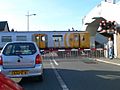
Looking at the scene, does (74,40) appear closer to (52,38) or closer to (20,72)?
(52,38)

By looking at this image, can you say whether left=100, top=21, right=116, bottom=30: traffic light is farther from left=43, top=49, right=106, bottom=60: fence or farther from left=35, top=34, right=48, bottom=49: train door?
left=35, top=34, right=48, bottom=49: train door

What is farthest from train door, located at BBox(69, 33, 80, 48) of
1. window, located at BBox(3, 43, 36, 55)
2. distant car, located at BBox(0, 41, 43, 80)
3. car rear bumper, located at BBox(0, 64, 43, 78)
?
car rear bumper, located at BBox(0, 64, 43, 78)

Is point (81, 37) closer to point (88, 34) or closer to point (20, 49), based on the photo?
point (88, 34)

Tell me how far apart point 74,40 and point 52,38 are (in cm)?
293

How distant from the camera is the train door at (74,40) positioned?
46438mm

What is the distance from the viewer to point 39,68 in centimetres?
1241

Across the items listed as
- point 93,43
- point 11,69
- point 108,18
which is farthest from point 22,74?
point 93,43

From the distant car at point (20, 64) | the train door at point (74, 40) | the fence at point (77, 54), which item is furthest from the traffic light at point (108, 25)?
the distant car at point (20, 64)

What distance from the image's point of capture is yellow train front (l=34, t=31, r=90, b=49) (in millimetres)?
46000

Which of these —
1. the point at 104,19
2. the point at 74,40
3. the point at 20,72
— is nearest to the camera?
the point at 20,72

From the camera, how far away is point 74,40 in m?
46.7

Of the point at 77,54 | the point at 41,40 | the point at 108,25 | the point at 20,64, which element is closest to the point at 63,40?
the point at 41,40

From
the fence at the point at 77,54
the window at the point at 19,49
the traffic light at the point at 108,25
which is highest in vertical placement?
the traffic light at the point at 108,25

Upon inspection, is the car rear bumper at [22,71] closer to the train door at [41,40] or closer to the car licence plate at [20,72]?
the car licence plate at [20,72]
